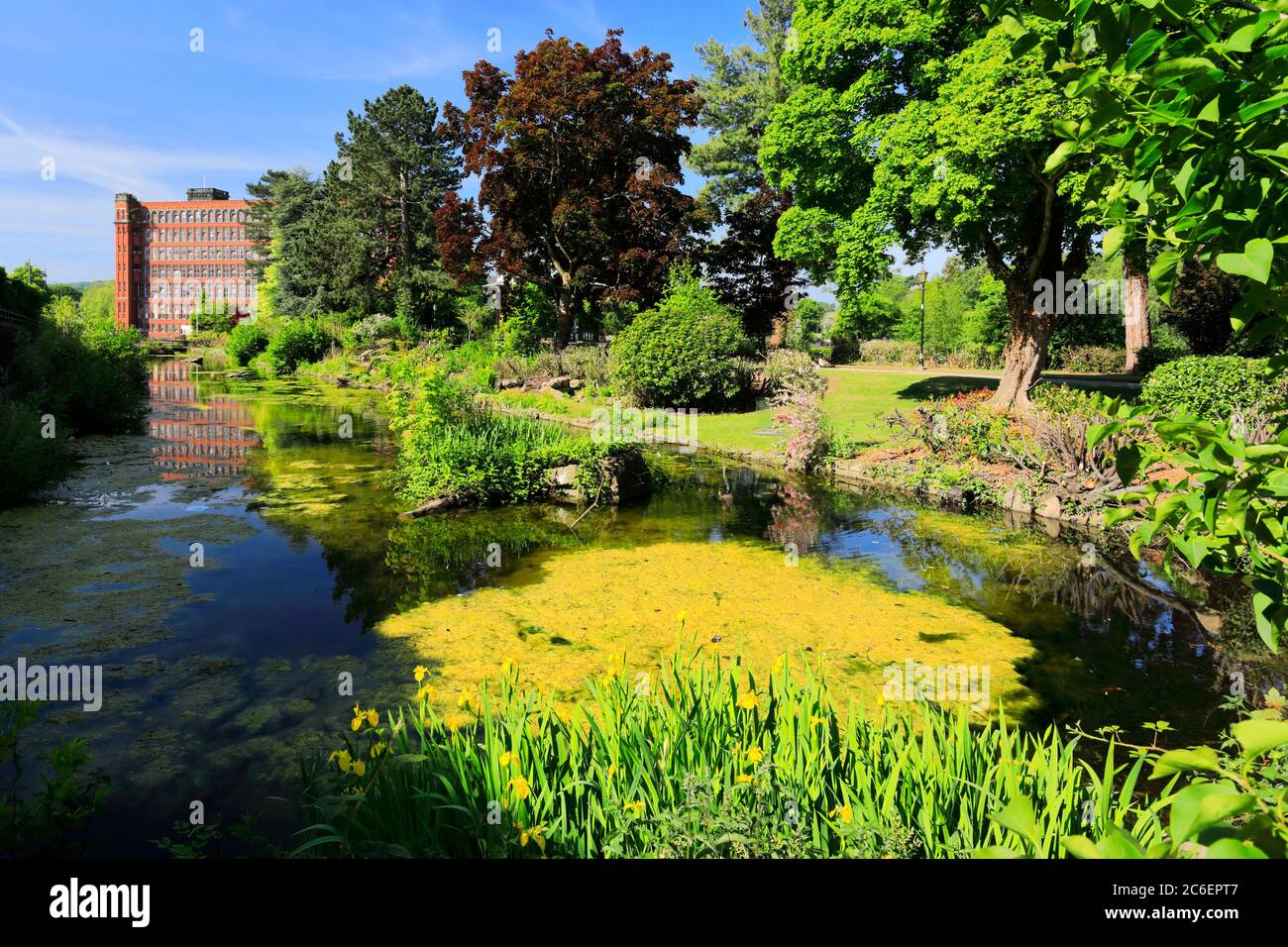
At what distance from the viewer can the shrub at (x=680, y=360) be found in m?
21.9

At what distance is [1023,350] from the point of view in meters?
17.3

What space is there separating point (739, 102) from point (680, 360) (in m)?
26.5

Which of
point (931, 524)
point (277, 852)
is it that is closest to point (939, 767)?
point (277, 852)

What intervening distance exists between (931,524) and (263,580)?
869 centimetres

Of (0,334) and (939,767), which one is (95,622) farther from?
(0,334)

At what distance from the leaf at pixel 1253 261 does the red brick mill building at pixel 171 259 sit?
130 metres

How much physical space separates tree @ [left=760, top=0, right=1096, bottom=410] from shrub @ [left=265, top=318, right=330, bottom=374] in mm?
28084

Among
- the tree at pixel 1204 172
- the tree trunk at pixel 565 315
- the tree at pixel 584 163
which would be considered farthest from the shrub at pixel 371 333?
the tree at pixel 1204 172

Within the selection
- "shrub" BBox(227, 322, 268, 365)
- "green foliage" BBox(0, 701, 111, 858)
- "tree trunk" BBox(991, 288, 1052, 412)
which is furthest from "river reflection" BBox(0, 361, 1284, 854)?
"shrub" BBox(227, 322, 268, 365)

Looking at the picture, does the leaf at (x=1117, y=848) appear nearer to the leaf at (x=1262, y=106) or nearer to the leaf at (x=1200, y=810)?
the leaf at (x=1200, y=810)

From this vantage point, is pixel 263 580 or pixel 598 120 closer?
pixel 263 580

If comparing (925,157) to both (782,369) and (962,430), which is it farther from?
(782,369)

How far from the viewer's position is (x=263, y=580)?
7754 mm

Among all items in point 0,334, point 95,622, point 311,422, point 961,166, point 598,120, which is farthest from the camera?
point 598,120
